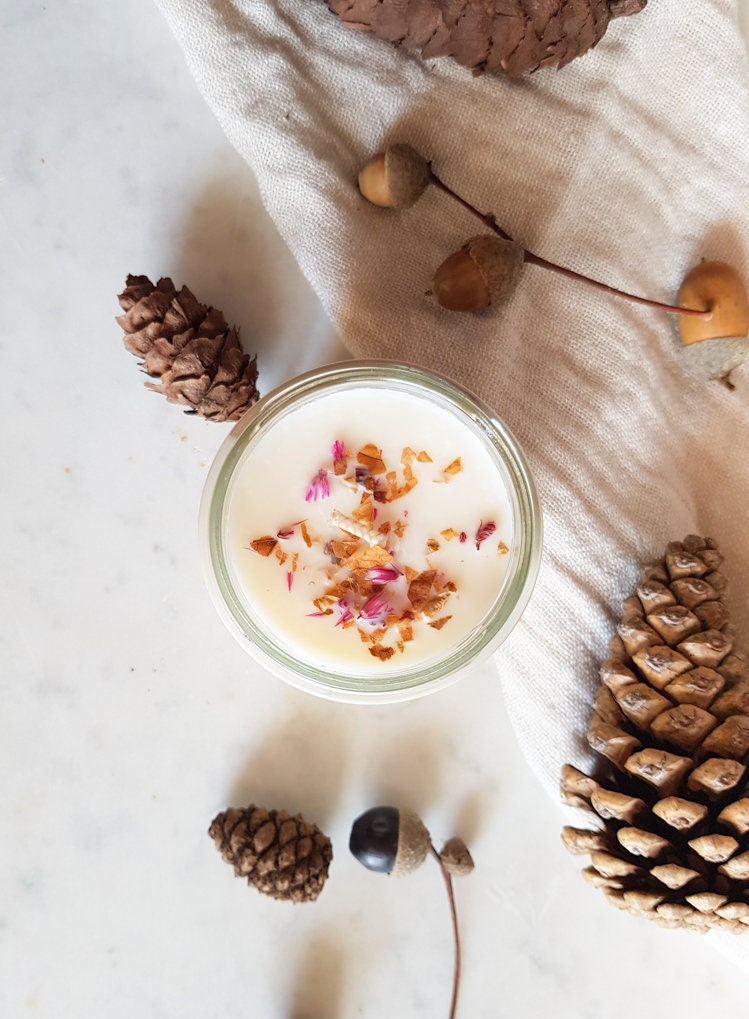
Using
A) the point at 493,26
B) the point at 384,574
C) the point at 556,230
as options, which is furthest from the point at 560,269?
the point at 384,574

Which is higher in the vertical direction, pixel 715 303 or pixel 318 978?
pixel 715 303

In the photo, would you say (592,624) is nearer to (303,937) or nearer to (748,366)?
(748,366)

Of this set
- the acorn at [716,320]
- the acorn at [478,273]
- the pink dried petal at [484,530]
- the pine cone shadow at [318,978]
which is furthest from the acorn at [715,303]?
the pine cone shadow at [318,978]

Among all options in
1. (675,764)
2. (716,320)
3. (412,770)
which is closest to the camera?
(675,764)

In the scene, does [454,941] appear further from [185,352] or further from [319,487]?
[185,352]

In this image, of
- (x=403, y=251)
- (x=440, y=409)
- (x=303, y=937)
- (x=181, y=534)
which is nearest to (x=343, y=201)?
(x=403, y=251)
